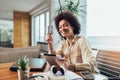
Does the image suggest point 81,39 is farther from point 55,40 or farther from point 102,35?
point 55,40

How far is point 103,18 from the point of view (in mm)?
2744

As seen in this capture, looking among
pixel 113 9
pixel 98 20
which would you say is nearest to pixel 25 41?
pixel 98 20

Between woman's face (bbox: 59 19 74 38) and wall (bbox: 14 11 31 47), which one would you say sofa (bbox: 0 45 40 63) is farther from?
wall (bbox: 14 11 31 47)

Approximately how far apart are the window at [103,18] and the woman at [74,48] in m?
0.97

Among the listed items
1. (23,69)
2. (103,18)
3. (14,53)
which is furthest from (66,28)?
(103,18)

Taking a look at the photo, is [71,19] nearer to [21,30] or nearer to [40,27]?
[40,27]

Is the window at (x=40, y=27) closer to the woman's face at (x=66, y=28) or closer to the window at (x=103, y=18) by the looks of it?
the window at (x=103, y=18)

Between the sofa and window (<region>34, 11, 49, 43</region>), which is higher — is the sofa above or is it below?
below

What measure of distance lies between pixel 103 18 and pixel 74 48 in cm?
148

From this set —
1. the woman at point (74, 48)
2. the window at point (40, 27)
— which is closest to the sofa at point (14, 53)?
the woman at point (74, 48)

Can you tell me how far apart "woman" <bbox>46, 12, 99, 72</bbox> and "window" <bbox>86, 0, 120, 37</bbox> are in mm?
974

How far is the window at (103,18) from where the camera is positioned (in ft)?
8.02

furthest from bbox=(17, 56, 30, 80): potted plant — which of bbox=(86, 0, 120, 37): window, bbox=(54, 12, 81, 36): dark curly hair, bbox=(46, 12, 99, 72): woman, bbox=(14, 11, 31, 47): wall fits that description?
bbox=(14, 11, 31, 47): wall

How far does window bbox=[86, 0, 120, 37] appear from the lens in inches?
96.3
